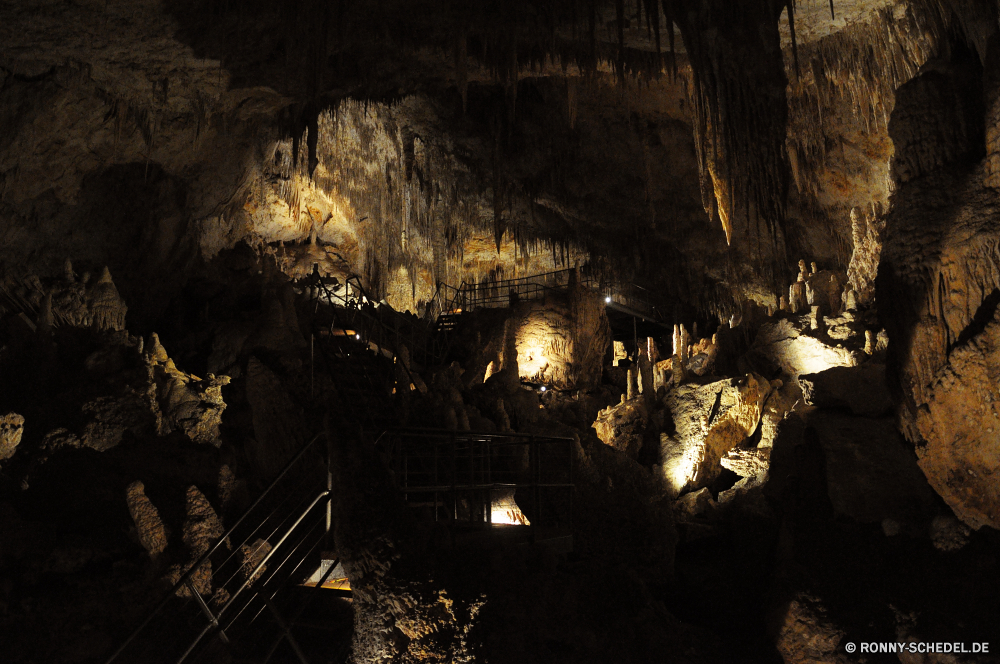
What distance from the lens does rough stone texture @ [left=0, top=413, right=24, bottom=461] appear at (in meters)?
7.60

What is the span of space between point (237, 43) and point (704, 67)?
24.3 feet

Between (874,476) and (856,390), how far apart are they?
4.36 ft

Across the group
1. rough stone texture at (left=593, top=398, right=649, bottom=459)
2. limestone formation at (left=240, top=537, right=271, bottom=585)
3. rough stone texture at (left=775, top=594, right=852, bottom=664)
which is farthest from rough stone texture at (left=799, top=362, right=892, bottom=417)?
rough stone texture at (left=593, top=398, right=649, bottom=459)

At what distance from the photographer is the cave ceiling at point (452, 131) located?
9.55 meters

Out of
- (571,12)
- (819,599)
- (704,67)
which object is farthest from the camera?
(571,12)

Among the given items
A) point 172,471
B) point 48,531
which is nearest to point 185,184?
point 172,471

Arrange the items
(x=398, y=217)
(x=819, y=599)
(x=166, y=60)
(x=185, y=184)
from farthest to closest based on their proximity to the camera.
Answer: (x=398, y=217), (x=185, y=184), (x=166, y=60), (x=819, y=599)

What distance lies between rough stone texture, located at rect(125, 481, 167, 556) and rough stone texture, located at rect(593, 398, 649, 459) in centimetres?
1172

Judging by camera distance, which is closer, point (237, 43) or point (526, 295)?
point (237, 43)

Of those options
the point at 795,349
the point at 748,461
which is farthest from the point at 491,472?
the point at 795,349

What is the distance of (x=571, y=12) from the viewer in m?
10.0

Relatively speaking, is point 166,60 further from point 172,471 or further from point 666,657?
point 666,657

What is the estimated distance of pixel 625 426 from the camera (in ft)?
55.9

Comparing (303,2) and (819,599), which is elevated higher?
(303,2)
